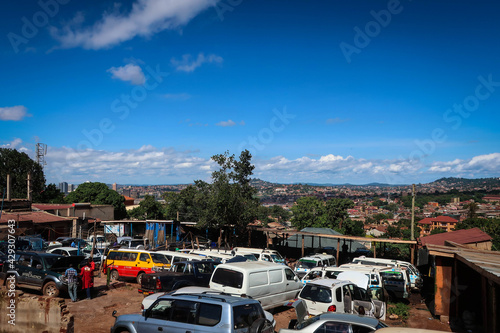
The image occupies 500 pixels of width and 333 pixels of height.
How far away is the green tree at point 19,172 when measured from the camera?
198 feet

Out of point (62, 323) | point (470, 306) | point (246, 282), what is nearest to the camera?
point (62, 323)

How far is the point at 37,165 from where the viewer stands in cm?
6556

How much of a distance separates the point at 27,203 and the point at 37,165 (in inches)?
1463

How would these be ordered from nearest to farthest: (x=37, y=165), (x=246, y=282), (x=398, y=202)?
1. (x=246, y=282)
2. (x=37, y=165)
3. (x=398, y=202)

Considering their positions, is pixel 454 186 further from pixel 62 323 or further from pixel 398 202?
pixel 62 323

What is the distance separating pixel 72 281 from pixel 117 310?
2.22 m

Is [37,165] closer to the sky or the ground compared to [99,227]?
closer to the sky

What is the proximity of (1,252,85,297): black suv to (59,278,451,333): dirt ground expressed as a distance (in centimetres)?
84

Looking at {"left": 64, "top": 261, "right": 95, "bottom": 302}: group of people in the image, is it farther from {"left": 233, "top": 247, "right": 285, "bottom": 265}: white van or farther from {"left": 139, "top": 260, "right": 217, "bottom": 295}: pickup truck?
{"left": 233, "top": 247, "right": 285, "bottom": 265}: white van

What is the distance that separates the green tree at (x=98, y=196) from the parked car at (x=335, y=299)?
5763 centimetres

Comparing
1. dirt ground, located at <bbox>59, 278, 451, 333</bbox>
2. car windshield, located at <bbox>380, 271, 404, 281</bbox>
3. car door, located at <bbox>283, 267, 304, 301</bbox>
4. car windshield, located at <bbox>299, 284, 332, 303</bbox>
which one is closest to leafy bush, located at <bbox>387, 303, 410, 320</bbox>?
dirt ground, located at <bbox>59, 278, 451, 333</bbox>

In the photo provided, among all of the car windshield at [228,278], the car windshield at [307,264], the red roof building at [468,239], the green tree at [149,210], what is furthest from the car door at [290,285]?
the green tree at [149,210]

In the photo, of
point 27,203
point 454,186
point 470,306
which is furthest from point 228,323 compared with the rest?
point 454,186

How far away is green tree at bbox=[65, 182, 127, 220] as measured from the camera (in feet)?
210
